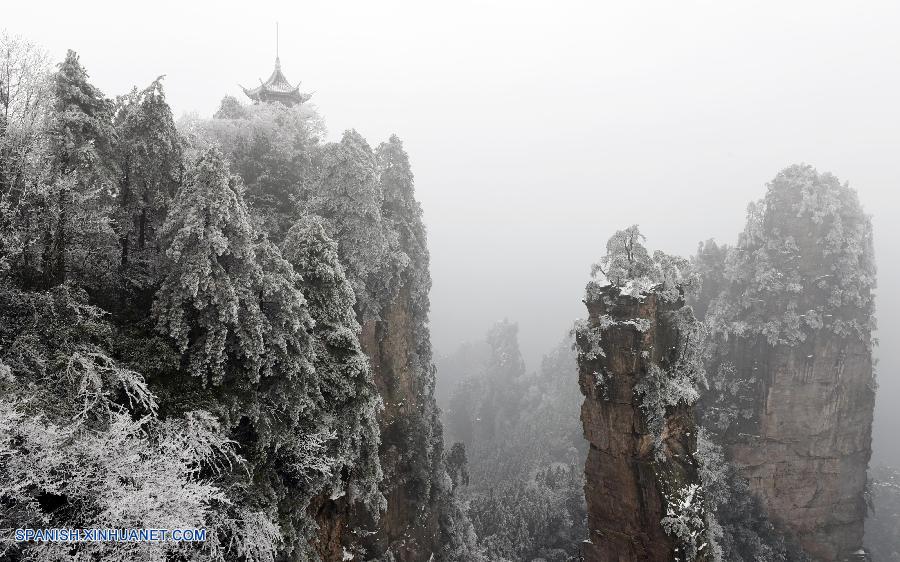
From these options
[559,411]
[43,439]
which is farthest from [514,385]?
[43,439]

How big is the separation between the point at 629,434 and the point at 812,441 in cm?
1796

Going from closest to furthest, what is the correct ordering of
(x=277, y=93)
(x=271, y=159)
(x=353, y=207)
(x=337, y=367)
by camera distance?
(x=337, y=367), (x=353, y=207), (x=271, y=159), (x=277, y=93)

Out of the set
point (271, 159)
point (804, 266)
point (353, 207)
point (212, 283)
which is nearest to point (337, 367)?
point (212, 283)

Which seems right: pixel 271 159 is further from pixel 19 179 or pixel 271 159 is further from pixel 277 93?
pixel 277 93

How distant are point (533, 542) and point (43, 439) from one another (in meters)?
34.7

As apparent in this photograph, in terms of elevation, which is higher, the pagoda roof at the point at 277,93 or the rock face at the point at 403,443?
the pagoda roof at the point at 277,93

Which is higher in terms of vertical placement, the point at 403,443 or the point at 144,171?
the point at 144,171

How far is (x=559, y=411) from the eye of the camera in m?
63.7

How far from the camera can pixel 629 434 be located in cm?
2127

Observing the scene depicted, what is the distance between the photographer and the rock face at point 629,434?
2089 cm

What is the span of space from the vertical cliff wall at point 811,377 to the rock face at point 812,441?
0.06 meters

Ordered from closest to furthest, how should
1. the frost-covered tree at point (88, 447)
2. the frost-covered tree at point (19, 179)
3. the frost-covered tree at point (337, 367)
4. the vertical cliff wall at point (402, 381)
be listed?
1. the frost-covered tree at point (88, 447)
2. the frost-covered tree at point (19, 179)
3. the frost-covered tree at point (337, 367)
4. the vertical cliff wall at point (402, 381)

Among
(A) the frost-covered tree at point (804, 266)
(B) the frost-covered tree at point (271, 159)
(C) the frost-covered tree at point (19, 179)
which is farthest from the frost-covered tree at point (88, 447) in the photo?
(A) the frost-covered tree at point (804, 266)

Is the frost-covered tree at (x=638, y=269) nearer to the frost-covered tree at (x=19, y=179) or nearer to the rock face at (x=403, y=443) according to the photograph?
the rock face at (x=403, y=443)
